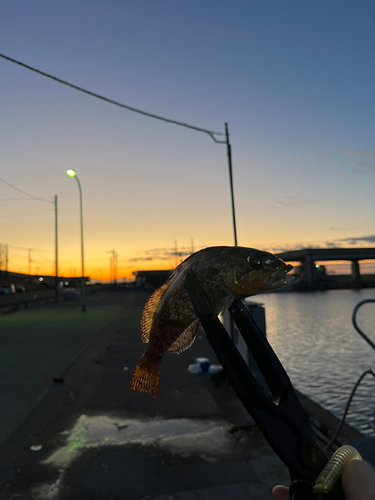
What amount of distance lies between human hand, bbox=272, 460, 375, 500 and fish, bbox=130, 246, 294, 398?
0.62 meters

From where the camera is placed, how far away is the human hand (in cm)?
119

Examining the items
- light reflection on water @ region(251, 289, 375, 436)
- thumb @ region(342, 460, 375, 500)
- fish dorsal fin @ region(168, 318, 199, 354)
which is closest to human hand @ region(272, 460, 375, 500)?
thumb @ region(342, 460, 375, 500)

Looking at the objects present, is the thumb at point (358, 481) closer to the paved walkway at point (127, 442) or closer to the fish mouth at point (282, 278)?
the fish mouth at point (282, 278)

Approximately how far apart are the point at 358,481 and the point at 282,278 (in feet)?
2.23

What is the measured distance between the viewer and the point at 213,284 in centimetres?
143

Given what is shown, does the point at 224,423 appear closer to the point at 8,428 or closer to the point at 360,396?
the point at 8,428

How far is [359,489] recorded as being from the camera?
120cm

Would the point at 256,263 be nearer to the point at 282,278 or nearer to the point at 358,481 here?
the point at 282,278

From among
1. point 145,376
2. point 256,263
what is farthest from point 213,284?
point 145,376

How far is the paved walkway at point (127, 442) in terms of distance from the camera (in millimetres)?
4633

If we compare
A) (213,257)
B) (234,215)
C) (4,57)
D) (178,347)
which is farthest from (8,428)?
(234,215)

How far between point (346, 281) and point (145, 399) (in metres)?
112

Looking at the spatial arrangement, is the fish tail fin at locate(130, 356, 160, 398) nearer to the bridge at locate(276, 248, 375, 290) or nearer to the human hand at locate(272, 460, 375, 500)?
the human hand at locate(272, 460, 375, 500)

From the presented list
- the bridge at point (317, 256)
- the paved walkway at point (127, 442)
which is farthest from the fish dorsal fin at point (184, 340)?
the bridge at point (317, 256)
